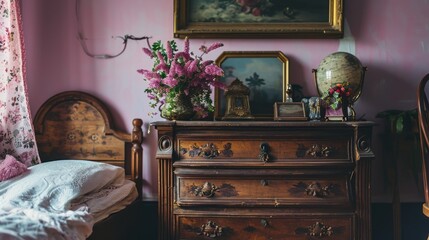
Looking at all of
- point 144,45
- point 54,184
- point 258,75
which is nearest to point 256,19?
point 258,75

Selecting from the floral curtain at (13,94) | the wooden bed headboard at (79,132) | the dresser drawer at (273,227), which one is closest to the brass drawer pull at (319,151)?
the dresser drawer at (273,227)

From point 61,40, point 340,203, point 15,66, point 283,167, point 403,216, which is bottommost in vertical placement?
point 403,216

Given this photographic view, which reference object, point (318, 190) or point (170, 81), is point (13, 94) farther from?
point (318, 190)

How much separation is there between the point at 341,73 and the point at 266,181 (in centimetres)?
84

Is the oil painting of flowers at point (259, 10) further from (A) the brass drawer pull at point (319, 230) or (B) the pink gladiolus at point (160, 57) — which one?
(A) the brass drawer pull at point (319, 230)

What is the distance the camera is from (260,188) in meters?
2.04

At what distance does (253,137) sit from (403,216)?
1345 millimetres

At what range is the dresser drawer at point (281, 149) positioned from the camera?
6.73 feet

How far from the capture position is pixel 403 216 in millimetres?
2586

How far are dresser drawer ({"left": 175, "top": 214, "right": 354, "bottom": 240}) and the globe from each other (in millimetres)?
743

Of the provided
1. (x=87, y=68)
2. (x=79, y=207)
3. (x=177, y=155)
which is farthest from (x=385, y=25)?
(x=79, y=207)

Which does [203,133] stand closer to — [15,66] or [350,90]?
[350,90]

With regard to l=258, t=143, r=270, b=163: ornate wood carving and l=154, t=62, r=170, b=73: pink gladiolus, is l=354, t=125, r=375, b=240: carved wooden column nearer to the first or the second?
l=258, t=143, r=270, b=163: ornate wood carving

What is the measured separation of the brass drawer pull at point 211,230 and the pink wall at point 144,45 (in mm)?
720
